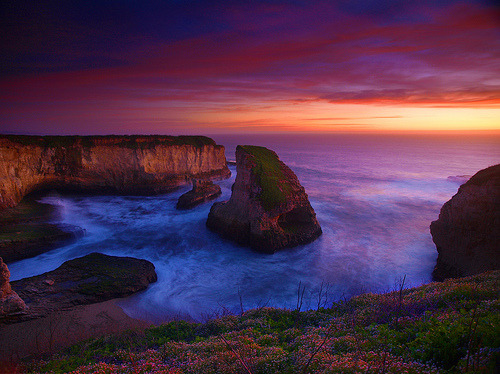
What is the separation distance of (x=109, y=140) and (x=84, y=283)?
25.0 m

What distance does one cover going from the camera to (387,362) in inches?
181

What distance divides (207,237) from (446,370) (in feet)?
64.6

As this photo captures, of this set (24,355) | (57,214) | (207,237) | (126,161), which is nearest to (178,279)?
(207,237)

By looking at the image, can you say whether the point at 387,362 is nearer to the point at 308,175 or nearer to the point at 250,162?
the point at 250,162

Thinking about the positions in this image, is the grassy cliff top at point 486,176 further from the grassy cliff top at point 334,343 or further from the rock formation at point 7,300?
the rock formation at point 7,300

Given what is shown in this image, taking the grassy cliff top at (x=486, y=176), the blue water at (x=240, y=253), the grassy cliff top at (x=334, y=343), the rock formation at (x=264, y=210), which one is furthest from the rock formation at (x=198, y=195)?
the grassy cliff top at (x=486, y=176)

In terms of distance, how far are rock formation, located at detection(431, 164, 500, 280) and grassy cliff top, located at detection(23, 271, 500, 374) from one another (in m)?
5.26

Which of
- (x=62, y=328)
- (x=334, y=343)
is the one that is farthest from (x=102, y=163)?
(x=334, y=343)

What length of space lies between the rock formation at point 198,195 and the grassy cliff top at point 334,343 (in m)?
20.6

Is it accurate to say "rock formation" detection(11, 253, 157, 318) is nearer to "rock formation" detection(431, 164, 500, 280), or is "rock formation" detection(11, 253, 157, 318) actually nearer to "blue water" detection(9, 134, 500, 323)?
"blue water" detection(9, 134, 500, 323)

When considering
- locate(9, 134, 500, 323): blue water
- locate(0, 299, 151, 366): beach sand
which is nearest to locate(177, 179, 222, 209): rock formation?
locate(9, 134, 500, 323): blue water

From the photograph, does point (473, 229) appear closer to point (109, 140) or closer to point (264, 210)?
point (264, 210)

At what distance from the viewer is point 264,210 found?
19.7m

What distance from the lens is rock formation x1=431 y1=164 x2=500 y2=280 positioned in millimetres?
13172
